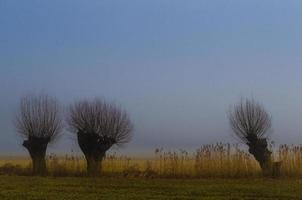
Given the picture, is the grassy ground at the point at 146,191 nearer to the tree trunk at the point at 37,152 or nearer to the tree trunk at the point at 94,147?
the tree trunk at the point at 94,147

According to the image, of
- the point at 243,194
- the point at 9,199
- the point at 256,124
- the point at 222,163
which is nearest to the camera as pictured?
the point at 9,199

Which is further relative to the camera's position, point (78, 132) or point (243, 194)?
point (78, 132)

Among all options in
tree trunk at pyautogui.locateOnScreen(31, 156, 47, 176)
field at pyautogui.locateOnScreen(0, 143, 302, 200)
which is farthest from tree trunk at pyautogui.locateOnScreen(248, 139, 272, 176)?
tree trunk at pyautogui.locateOnScreen(31, 156, 47, 176)

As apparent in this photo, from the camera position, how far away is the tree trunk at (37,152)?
135 ft

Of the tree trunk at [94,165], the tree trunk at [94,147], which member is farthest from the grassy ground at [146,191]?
the tree trunk at [94,147]

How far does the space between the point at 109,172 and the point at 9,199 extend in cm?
1806

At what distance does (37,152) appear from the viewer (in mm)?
43000

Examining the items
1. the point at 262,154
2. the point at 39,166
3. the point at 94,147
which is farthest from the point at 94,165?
the point at 262,154

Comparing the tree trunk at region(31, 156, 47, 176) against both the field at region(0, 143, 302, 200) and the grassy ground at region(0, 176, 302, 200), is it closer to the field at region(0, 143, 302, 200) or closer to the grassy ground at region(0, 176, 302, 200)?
the field at region(0, 143, 302, 200)

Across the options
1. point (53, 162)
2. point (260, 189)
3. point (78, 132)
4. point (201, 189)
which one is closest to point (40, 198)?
point (201, 189)

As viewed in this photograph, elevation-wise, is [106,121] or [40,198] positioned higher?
[106,121]

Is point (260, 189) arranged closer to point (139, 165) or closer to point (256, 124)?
point (139, 165)

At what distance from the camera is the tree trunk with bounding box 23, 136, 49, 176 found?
4116 centimetres

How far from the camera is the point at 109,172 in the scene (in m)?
39.2
